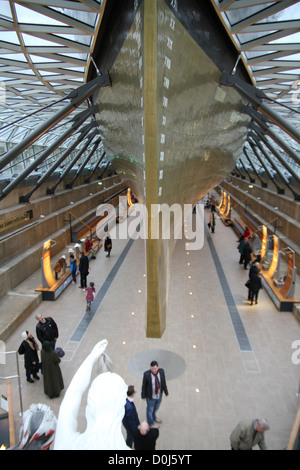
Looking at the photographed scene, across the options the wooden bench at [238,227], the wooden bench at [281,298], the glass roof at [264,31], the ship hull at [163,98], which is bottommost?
the wooden bench at [281,298]

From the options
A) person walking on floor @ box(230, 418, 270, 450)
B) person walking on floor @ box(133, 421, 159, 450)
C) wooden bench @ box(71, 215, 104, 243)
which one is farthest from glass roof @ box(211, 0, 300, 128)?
wooden bench @ box(71, 215, 104, 243)

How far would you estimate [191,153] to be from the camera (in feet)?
28.6

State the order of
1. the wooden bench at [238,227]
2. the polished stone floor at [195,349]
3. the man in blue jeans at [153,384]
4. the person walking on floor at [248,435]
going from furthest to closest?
the wooden bench at [238,227] < the polished stone floor at [195,349] < the man in blue jeans at [153,384] < the person walking on floor at [248,435]

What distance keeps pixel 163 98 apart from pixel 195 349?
5792 millimetres

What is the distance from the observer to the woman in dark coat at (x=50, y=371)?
6.87 m

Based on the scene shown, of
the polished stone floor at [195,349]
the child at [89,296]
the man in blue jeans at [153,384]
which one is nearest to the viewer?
the man in blue jeans at [153,384]

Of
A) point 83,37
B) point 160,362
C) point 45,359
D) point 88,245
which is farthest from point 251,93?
point 88,245

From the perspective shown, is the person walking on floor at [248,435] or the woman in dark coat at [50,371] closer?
the person walking on floor at [248,435]

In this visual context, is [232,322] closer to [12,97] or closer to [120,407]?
[120,407]

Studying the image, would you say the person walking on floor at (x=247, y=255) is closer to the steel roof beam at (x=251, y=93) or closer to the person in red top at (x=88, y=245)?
the steel roof beam at (x=251, y=93)

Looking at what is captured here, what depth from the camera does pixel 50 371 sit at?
6.87 metres

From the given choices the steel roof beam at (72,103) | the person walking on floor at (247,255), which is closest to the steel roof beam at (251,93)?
the steel roof beam at (72,103)

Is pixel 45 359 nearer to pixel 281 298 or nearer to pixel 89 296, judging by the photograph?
pixel 89 296

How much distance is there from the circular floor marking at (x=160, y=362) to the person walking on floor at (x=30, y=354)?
6.52 feet
